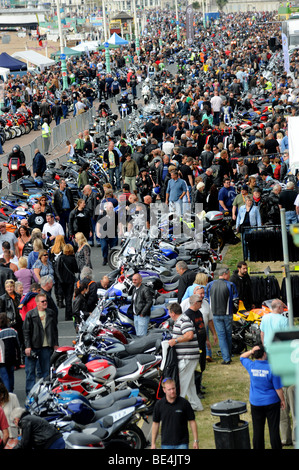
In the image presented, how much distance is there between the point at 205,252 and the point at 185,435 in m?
8.17

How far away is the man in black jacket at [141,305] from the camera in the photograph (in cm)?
1270

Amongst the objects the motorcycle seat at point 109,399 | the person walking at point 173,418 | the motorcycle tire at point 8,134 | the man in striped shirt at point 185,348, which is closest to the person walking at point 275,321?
the man in striped shirt at point 185,348

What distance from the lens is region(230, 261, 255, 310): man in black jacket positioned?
13.5 metres

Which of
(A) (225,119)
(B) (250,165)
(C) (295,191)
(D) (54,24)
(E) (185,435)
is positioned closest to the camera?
(E) (185,435)

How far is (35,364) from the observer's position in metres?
11.8

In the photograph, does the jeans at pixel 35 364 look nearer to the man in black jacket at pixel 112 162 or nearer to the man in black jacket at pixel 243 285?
the man in black jacket at pixel 243 285

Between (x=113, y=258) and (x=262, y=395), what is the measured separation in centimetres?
897

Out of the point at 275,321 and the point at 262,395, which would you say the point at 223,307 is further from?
the point at 262,395

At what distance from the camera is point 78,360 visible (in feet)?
34.0

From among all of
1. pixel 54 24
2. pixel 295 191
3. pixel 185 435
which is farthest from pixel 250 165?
pixel 54 24

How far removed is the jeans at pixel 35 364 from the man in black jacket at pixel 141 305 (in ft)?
4.73

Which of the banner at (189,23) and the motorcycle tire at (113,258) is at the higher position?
the banner at (189,23)
